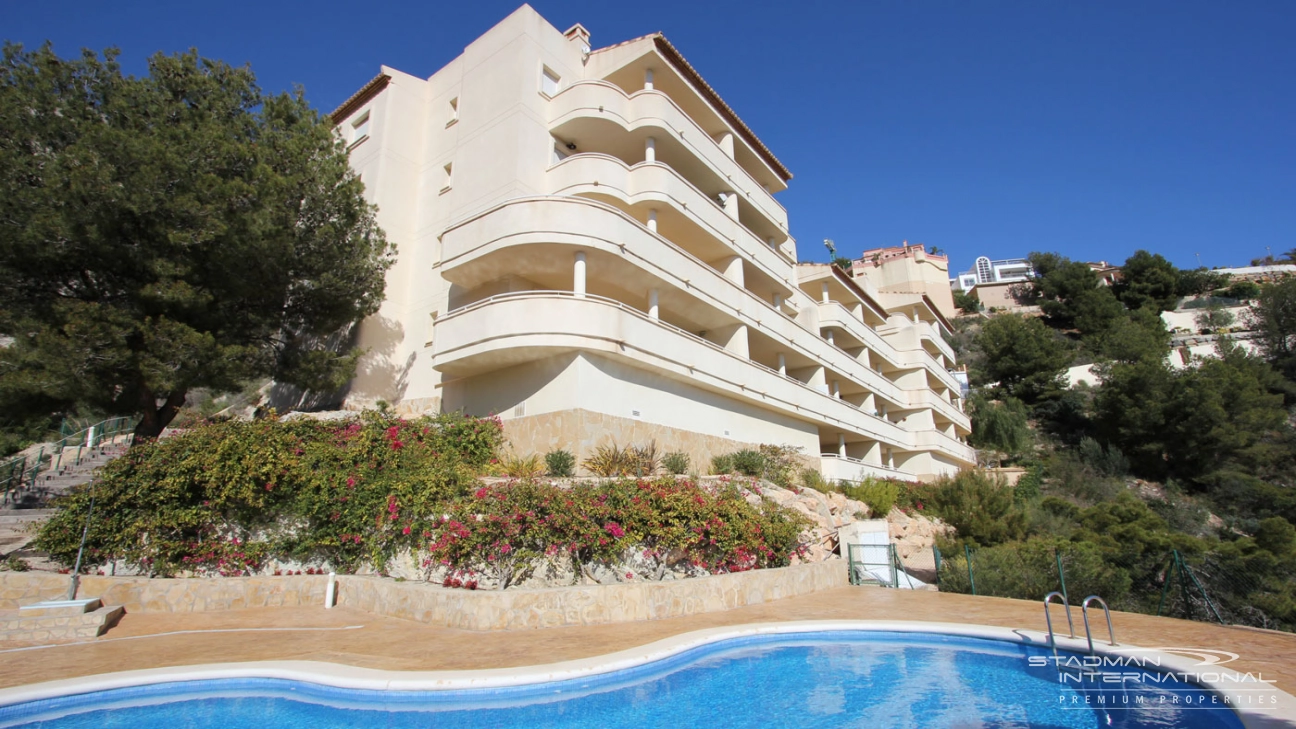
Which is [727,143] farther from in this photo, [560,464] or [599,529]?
[599,529]

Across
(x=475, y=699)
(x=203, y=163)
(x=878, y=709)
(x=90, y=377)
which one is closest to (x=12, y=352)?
(x=90, y=377)

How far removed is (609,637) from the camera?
25.3 feet

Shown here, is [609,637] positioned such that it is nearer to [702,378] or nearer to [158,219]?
[702,378]

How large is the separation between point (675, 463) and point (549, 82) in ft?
47.6


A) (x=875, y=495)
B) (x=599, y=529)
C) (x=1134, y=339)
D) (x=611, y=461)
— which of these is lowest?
(x=599, y=529)

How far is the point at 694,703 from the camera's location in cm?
596

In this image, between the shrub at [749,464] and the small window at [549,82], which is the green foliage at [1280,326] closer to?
the shrub at [749,464]

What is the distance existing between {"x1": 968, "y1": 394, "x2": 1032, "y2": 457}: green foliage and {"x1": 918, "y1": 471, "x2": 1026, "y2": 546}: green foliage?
28.3 metres

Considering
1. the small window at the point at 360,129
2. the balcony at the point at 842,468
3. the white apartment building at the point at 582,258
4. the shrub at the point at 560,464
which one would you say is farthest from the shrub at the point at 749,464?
the small window at the point at 360,129

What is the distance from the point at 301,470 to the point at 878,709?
947 cm

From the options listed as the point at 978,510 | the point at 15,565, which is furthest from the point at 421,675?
the point at 978,510

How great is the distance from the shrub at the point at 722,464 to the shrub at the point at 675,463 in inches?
66.1

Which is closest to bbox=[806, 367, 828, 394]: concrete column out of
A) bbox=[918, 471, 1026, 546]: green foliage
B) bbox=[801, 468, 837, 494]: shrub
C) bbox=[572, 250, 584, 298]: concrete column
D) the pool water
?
bbox=[918, 471, 1026, 546]: green foliage

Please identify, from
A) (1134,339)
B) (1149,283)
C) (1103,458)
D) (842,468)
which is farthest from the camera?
(1149,283)
